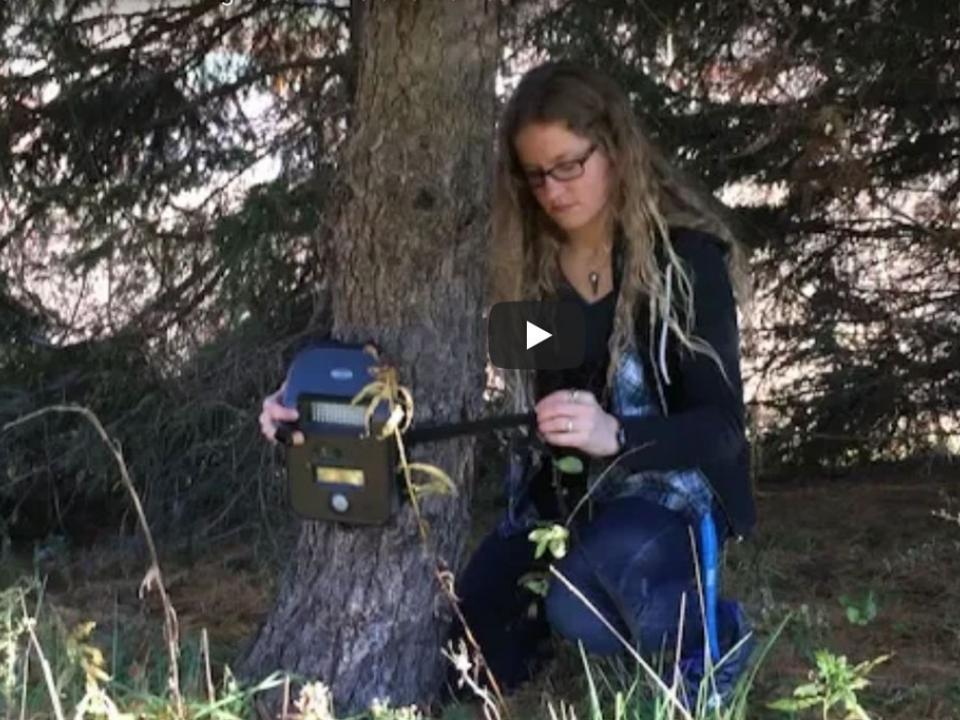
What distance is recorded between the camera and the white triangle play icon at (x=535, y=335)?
335 cm

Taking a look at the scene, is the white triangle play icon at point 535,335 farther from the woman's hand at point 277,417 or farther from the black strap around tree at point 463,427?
the woman's hand at point 277,417

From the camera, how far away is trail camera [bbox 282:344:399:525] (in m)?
2.96

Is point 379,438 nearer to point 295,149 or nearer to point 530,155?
point 530,155

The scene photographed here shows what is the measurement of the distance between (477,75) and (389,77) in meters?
0.17

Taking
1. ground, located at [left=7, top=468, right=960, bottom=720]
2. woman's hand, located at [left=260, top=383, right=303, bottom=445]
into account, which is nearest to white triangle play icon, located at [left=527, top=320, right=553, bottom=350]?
woman's hand, located at [left=260, top=383, right=303, bottom=445]

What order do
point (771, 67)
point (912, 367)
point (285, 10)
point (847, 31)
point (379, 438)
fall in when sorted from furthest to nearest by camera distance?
point (912, 367), point (285, 10), point (847, 31), point (771, 67), point (379, 438)

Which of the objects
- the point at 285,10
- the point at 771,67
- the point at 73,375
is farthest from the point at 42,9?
the point at 771,67

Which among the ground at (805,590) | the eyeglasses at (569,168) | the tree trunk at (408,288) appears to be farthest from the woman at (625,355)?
the ground at (805,590)

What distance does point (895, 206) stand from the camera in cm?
531

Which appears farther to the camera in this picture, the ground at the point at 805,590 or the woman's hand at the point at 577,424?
the ground at the point at 805,590

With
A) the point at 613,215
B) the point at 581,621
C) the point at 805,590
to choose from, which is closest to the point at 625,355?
the point at 613,215

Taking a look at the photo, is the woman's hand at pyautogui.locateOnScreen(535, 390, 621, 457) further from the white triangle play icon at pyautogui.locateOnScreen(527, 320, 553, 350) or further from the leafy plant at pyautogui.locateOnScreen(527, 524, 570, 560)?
the white triangle play icon at pyautogui.locateOnScreen(527, 320, 553, 350)
